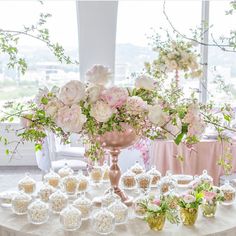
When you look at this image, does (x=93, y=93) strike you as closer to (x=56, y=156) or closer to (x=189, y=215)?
(x=189, y=215)

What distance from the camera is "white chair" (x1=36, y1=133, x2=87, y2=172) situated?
4676 mm

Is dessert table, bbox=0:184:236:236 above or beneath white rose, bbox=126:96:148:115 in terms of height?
beneath

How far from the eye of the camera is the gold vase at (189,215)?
182cm

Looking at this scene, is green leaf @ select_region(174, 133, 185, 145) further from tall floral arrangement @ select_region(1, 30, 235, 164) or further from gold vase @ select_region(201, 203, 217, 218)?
gold vase @ select_region(201, 203, 217, 218)

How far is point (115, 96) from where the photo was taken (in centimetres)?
175

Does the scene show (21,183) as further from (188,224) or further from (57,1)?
(57,1)

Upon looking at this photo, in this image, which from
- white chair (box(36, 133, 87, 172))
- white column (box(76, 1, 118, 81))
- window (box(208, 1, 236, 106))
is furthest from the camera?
window (box(208, 1, 236, 106))

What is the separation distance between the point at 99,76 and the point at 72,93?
147mm

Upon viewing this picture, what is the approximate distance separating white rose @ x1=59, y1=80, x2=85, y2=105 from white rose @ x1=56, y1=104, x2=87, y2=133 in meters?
0.02

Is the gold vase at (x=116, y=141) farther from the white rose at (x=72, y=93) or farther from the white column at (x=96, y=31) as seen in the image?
the white column at (x=96, y=31)

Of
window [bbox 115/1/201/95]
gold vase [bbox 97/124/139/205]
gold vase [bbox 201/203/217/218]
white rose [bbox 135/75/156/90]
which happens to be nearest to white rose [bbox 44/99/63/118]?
gold vase [bbox 97/124/139/205]

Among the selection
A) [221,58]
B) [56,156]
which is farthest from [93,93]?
[221,58]

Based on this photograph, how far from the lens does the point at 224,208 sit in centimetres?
204

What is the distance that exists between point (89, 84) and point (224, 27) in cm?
525
